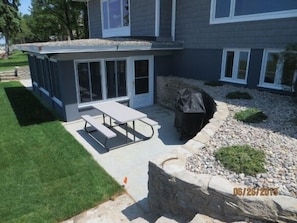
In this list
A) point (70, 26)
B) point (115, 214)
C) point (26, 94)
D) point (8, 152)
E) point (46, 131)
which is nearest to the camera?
point (115, 214)

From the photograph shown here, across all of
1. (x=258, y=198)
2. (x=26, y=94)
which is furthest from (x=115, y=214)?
(x=26, y=94)

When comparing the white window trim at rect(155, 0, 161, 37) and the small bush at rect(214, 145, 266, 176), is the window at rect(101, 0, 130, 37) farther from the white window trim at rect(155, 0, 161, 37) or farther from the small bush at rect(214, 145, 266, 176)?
the small bush at rect(214, 145, 266, 176)

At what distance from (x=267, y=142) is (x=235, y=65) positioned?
467 cm

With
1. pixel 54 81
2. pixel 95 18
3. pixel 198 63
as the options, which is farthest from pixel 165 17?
pixel 95 18

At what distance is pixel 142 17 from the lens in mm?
10469

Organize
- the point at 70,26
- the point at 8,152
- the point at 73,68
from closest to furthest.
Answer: the point at 8,152 < the point at 73,68 < the point at 70,26

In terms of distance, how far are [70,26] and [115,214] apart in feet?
90.9

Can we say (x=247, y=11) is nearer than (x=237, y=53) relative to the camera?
Yes

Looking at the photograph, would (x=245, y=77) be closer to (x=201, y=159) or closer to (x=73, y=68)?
(x=201, y=159)

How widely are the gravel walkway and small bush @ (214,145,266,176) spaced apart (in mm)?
83

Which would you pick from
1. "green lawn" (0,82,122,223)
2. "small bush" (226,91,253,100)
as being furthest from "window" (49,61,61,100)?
"small bush" (226,91,253,100)

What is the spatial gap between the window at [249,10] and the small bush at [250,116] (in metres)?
3.12

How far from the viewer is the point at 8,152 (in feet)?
18.8
